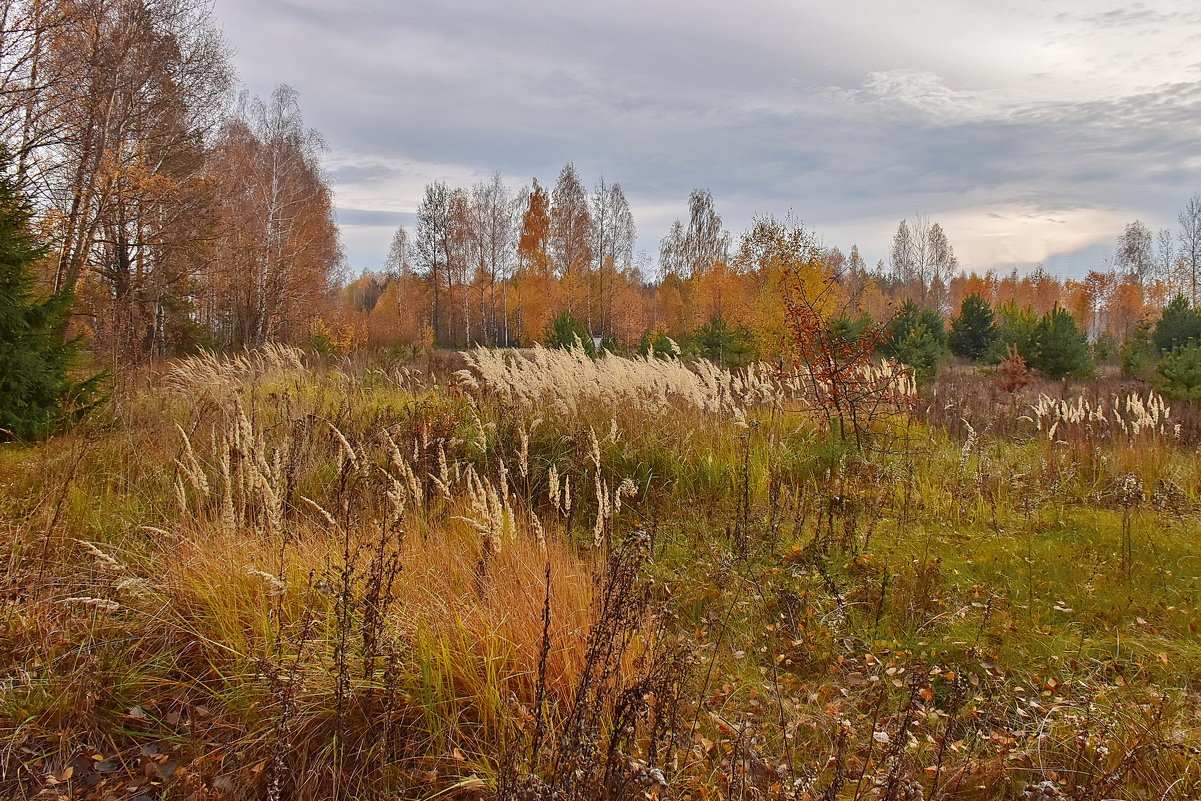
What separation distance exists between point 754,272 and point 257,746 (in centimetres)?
2408

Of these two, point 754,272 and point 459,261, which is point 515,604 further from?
point 459,261

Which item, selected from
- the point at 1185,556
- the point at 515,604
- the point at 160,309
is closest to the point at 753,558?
the point at 515,604

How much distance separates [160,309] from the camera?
17.7 meters

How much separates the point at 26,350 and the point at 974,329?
93.9 ft

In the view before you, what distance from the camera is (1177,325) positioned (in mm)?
17094

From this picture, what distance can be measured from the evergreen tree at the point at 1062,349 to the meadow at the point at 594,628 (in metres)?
14.8

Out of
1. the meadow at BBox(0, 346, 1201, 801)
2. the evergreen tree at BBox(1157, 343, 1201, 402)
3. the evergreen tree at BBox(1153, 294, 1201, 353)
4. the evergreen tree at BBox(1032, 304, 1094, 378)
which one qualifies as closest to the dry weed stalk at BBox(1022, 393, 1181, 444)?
the meadow at BBox(0, 346, 1201, 801)

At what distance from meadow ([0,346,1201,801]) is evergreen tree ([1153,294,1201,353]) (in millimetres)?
15387

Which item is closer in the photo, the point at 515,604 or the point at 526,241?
the point at 515,604

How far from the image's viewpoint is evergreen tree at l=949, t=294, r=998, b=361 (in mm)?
25422

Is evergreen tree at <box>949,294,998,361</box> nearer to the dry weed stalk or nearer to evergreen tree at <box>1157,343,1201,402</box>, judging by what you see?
evergreen tree at <box>1157,343,1201,402</box>

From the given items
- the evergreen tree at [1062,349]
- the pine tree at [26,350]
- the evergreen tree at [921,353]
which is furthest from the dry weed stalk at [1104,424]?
the evergreen tree at [1062,349]

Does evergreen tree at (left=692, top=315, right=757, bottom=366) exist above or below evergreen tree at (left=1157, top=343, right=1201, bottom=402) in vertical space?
above

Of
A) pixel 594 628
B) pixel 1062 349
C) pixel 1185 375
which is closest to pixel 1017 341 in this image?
pixel 1062 349
